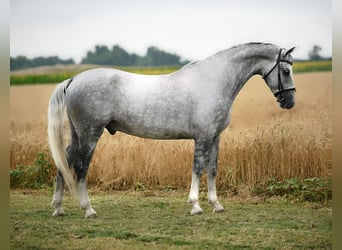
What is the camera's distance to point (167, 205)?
4.79 meters

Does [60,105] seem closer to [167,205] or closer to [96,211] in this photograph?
[96,211]

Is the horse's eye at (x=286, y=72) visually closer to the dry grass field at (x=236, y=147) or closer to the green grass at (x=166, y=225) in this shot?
the dry grass field at (x=236, y=147)

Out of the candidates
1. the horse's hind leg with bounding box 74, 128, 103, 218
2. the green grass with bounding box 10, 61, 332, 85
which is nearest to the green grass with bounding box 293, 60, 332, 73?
the green grass with bounding box 10, 61, 332, 85

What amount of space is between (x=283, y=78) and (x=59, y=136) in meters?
1.97

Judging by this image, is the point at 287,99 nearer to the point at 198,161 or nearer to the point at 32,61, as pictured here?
the point at 198,161

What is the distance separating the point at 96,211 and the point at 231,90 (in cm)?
161

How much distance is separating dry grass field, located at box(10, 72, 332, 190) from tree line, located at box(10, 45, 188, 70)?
28 centimetres

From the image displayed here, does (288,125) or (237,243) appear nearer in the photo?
(237,243)

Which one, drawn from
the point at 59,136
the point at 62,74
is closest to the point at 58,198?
the point at 59,136

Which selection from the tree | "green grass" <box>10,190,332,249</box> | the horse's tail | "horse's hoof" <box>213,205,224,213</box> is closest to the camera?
"green grass" <box>10,190,332,249</box>

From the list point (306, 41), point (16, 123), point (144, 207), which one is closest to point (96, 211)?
point (144, 207)

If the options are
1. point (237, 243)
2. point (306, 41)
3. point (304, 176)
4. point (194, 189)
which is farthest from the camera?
point (304, 176)

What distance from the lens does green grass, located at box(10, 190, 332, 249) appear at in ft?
13.0

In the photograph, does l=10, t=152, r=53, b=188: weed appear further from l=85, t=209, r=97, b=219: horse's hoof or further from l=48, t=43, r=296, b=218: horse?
l=85, t=209, r=97, b=219: horse's hoof
